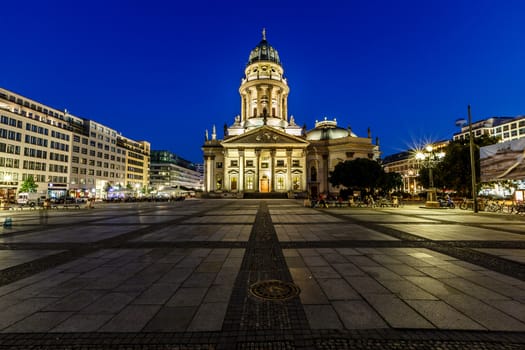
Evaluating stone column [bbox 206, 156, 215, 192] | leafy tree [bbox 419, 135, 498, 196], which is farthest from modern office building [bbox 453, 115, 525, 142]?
stone column [bbox 206, 156, 215, 192]

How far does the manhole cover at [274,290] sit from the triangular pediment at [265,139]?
223ft

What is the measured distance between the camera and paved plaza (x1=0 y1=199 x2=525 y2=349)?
11.7ft

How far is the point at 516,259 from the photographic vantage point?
763cm

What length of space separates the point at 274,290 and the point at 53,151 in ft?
265

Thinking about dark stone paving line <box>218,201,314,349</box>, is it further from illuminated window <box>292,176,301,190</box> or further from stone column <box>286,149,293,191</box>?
illuminated window <box>292,176,301,190</box>

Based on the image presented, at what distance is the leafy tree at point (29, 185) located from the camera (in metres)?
54.4

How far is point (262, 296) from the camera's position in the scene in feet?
16.3

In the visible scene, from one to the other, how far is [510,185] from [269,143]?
55.2 m

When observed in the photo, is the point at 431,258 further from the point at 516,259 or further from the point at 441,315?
the point at 441,315

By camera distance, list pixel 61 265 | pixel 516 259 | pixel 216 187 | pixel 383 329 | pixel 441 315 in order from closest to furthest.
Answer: pixel 383 329 < pixel 441 315 < pixel 61 265 < pixel 516 259 < pixel 216 187

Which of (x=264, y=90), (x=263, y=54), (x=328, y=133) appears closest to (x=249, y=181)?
(x=264, y=90)

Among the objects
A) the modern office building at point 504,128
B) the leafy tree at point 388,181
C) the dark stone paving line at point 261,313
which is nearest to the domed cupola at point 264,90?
the leafy tree at point 388,181

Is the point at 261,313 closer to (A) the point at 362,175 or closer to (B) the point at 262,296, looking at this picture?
(B) the point at 262,296

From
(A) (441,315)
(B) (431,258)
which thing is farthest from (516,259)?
(A) (441,315)
